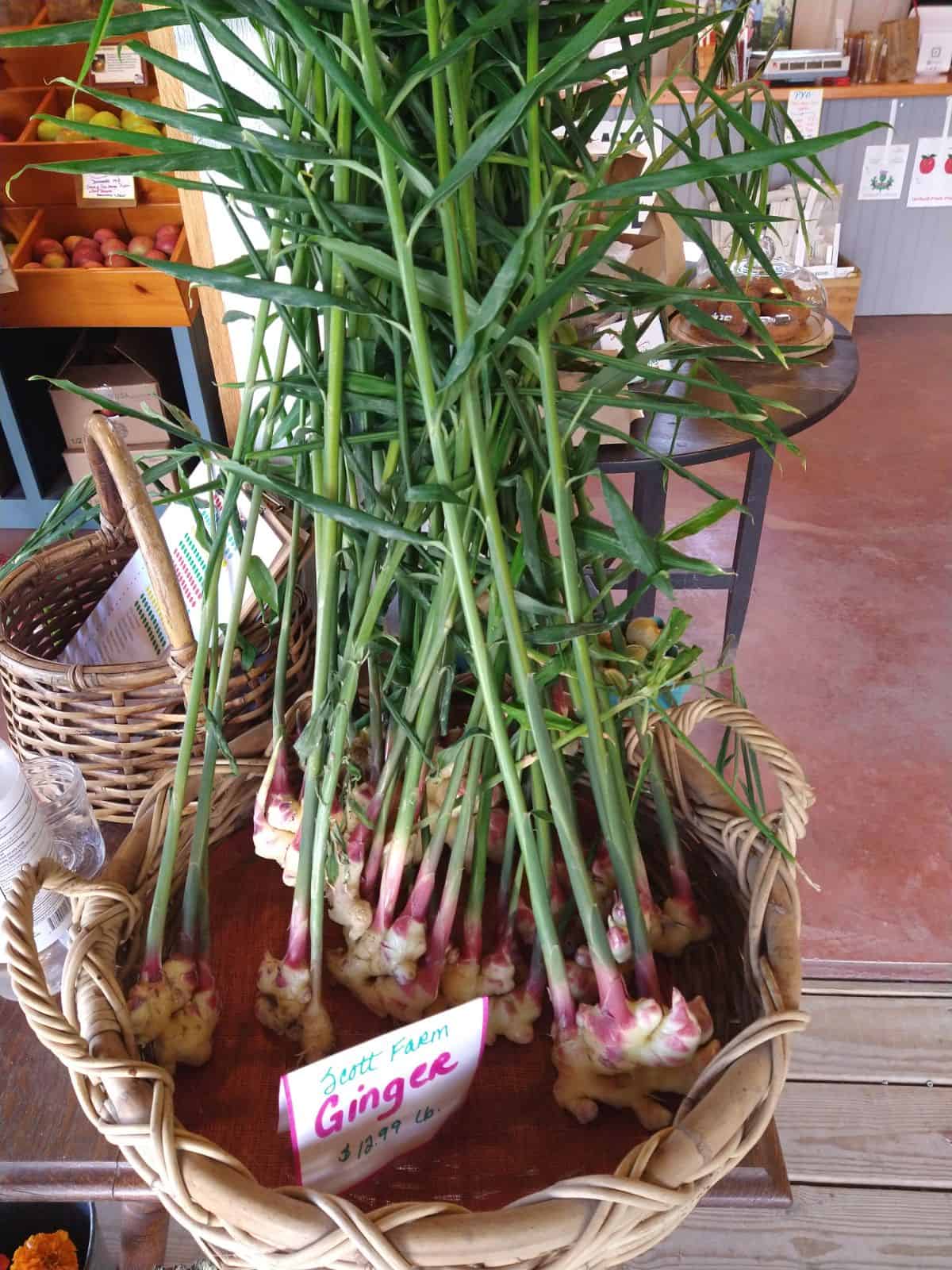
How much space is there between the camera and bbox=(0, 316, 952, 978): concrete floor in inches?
64.4

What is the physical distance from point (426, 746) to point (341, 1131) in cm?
24

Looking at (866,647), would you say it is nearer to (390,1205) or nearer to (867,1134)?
(867,1134)

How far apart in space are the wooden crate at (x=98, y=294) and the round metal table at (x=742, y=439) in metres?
1.23

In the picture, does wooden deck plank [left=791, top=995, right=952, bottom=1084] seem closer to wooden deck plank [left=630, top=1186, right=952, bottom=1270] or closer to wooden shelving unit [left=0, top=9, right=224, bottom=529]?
wooden deck plank [left=630, top=1186, right=952, bottom=1270]

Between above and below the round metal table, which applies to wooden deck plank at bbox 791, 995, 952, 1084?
below

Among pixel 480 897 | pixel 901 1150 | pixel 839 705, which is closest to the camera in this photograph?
pixel 480 897

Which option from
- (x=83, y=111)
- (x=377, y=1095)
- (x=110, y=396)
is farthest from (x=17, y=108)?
(x=377, y=1095)

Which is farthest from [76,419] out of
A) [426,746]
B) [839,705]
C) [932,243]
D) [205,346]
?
[932,243]

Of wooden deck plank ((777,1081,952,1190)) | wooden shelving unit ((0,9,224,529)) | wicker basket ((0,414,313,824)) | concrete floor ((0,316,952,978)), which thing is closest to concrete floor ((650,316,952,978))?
concrete floor ((0,316,952,978))

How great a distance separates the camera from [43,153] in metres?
2.33

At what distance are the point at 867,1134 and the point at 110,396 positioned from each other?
2.21 metres

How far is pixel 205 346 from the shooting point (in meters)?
2.50

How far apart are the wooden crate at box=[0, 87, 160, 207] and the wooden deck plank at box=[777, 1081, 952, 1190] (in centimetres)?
231

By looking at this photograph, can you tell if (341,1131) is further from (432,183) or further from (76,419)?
(76,419)
